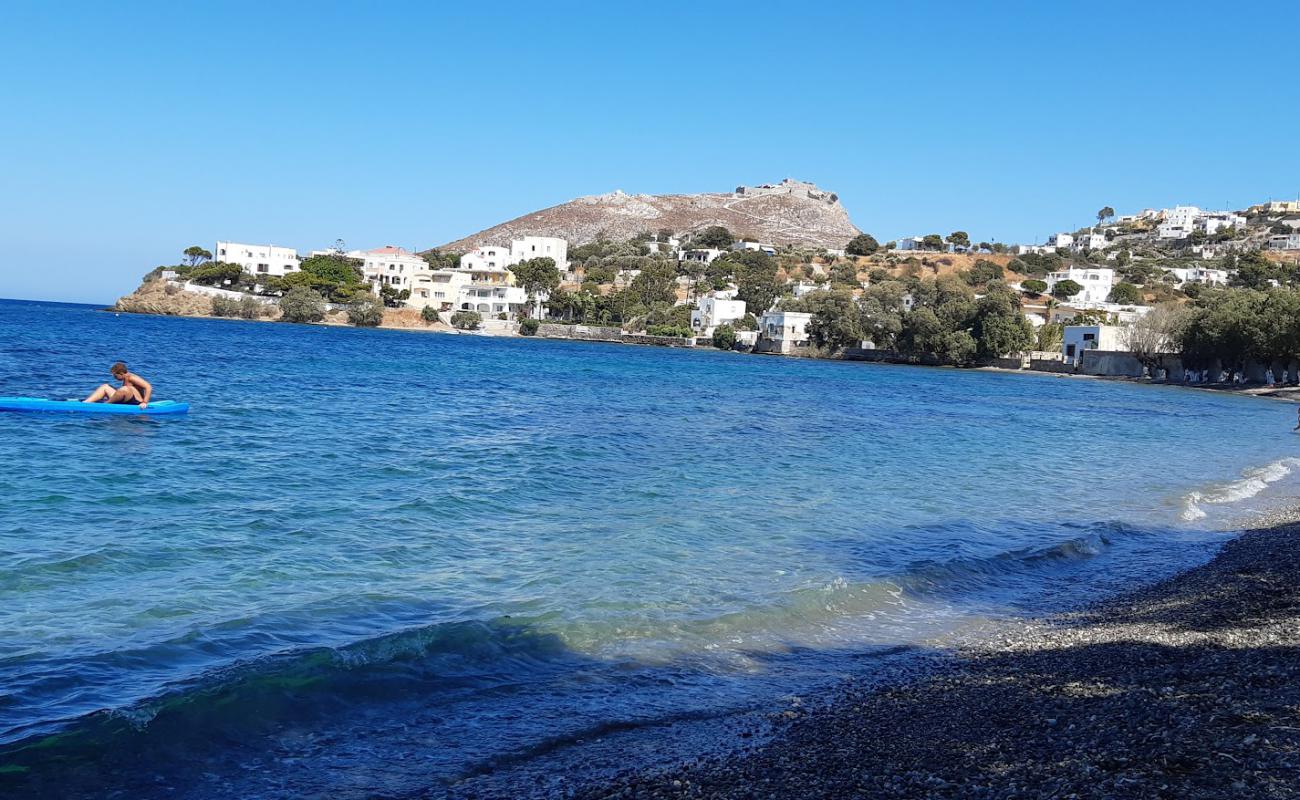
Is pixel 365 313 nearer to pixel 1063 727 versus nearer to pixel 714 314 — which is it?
pixel 714 314

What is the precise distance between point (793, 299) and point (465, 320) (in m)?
44.1

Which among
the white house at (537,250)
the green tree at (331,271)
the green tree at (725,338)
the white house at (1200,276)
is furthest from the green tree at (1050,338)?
the green tree at (331,271)

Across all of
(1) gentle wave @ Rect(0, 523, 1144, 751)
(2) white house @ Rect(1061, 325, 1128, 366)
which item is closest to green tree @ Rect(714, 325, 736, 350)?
(2) white house @ Rect(1061, 325, 1128, 366)

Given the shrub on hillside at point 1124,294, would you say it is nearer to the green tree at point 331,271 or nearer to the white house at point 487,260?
the white house at point 487,260

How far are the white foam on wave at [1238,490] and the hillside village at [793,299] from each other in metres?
60.2

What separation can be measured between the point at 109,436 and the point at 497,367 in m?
41.6

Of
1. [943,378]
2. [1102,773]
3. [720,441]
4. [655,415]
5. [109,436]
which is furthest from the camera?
[943,378]

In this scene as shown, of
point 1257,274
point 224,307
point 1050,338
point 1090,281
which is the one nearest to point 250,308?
point 224,307

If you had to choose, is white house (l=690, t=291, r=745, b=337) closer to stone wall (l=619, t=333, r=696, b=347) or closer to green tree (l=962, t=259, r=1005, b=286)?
stone wall (l=619, t=333, r=696, b=347)

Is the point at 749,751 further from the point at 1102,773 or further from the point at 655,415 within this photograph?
the point at 655,415

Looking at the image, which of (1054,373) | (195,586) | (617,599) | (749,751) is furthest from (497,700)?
(1054,373)

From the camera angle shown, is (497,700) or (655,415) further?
(655,415)

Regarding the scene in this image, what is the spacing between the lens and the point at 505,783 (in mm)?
7180

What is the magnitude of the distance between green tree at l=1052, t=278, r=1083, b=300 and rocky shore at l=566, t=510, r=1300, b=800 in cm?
14560
